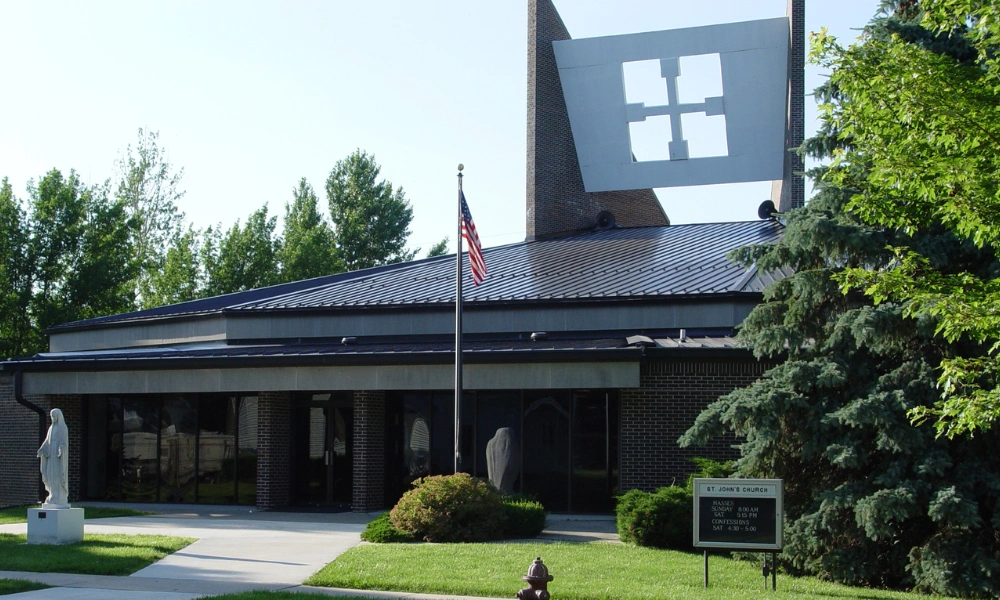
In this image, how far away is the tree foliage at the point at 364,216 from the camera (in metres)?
62.6

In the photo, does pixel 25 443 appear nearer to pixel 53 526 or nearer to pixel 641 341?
pixel 53 526

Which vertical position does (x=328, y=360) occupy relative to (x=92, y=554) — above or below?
above

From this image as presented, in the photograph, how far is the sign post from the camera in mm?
12945

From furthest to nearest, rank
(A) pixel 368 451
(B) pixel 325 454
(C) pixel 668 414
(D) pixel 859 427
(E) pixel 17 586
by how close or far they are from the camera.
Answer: (B) pixel 325 454, (A) pixel 368 451, (C) pixel 668 414, (D) pixel 859 427, (E) pixel 17 586

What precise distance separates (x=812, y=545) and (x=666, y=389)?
7.22 meters

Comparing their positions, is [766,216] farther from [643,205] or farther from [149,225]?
[149,225]

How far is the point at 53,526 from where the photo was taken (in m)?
16.5

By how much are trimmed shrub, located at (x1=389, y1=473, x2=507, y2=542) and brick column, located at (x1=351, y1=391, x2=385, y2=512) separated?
4924 millimetres

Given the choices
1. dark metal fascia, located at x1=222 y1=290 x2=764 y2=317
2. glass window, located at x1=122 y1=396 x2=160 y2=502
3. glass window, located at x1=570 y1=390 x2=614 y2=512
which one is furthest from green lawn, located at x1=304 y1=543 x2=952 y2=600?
glass window, located at x1=122 y1=396 x2=160 y2=502

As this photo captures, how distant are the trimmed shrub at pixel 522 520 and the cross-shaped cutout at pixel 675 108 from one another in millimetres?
16874

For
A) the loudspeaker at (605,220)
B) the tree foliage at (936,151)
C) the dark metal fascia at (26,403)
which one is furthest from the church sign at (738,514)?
the loudspeaker at (605,220)


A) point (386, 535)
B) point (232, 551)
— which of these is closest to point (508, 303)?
point (386, 535)

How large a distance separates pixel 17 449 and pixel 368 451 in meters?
9.52

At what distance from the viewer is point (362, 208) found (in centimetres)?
6303
